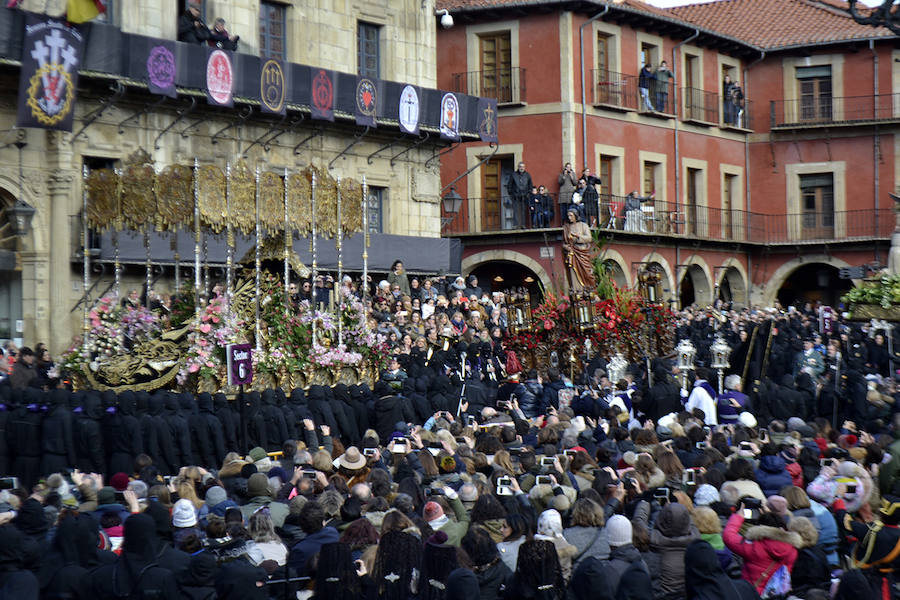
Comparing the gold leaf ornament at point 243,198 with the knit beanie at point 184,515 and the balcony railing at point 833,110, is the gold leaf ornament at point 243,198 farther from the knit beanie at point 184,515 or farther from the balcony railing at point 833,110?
the balcony railing at point 833,110

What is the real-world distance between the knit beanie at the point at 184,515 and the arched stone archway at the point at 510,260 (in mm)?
24168

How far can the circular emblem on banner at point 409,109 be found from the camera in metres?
29.5

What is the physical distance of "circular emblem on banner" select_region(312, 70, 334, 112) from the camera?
90.0ft

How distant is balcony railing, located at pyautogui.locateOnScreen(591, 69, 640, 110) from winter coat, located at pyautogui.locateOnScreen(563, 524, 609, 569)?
88.1 ft

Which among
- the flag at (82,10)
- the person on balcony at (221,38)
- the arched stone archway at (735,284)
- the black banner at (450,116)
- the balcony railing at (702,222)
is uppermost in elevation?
the person on balcony at (221,38)

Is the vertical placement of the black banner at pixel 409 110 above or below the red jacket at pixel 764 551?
above

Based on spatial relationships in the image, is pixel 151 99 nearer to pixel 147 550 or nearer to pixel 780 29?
pixel 147 550

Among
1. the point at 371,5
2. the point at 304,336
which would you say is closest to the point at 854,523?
the point at 304,336

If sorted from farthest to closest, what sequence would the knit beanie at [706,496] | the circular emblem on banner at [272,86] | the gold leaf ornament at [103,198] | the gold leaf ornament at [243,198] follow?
the circular emblem on banner at [272,86] < the gold leaf ornament at [103,198] < the gold leaf ornament at [243,198] < the knit beanie at [706,496]

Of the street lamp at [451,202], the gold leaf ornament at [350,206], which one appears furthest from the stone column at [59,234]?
the street lamp at [451,202]

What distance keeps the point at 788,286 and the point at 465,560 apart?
3740 centimetres

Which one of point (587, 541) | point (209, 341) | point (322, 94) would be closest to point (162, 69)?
point (322, 94)

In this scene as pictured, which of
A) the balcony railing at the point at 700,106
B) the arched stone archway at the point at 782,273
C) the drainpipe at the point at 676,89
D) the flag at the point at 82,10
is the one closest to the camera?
the flag at the point at 82,10

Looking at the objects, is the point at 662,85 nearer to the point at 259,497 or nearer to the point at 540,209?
the point at 540,209
